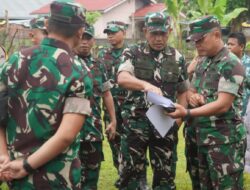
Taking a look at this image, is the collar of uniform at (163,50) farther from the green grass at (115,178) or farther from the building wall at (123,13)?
the building wall at (123,13)

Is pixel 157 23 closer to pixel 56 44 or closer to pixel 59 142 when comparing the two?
pixel 56 44

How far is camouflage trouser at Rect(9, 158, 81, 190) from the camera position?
9.29 feet

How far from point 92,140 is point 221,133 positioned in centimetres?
138

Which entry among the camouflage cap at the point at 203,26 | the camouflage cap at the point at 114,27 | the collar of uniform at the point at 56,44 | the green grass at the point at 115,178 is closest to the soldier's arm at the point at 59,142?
the collar of uniform at the point at 56,44

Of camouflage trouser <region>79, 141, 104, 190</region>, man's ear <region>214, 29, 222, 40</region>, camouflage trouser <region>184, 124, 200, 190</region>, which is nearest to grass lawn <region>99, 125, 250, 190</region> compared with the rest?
camouflage trouser <region>79, 141, 104, 190</region>

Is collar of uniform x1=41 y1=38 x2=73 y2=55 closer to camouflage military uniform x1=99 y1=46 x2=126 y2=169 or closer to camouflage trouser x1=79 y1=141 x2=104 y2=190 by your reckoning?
camouflage trouser x1=79 y1=141 x2=104 y2=190

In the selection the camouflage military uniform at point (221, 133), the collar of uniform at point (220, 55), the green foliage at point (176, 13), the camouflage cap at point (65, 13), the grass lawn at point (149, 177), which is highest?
the green foliage at point (176, 13)

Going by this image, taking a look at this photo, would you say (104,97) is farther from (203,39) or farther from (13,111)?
(13,111)

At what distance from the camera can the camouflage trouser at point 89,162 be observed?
203 inches

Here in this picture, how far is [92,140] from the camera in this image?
5121 millimetres

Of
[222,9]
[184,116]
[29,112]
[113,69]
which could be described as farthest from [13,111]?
[222,9]

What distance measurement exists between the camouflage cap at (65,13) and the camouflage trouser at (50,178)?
78 cm

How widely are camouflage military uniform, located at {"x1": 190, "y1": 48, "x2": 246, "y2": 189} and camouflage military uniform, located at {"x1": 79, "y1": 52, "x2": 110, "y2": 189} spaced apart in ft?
3.78

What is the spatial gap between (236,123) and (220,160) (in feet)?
1.15
